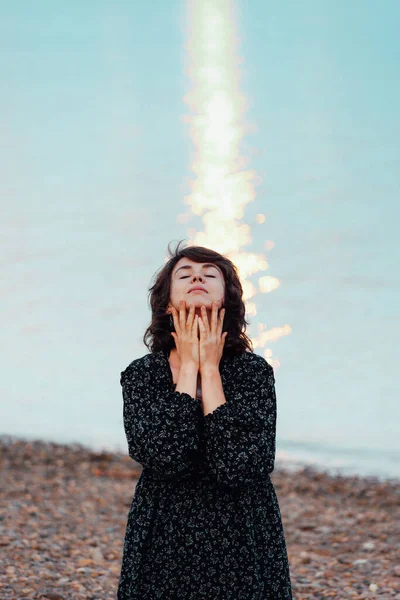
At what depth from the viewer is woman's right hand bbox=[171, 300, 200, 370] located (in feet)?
12.1

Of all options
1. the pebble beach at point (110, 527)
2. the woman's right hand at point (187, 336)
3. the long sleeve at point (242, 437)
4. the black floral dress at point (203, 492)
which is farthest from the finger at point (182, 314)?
the pebble beach at point (110, 527)

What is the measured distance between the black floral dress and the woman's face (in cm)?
34

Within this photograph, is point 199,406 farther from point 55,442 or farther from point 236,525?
point 55,442

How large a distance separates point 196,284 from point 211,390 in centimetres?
59

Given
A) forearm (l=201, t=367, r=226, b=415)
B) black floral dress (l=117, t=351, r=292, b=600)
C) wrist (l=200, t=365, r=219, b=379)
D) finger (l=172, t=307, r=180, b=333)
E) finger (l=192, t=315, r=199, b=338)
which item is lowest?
black floral dress (l=117, t=351, r=292, b=600)

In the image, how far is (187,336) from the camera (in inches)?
147

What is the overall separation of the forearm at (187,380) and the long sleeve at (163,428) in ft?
0.16

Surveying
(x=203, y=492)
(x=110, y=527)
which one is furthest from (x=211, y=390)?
(x=110, y=527)

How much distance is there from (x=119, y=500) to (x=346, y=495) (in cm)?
363

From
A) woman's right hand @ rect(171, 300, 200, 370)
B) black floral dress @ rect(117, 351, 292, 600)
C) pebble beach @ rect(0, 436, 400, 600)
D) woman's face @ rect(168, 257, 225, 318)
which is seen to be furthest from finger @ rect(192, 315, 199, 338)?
pebble beach @ rect(0, 436, 400, 600)

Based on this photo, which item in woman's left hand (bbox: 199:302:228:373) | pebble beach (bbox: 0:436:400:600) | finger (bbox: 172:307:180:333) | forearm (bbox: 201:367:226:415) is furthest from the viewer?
pebble beach (bbox: 0:436:400:600)

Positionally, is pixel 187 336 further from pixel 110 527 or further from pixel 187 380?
pixel 110 527

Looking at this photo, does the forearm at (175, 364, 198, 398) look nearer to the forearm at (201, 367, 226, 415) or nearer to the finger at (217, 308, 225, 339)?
the forearm at (201, 367, 226, 415)

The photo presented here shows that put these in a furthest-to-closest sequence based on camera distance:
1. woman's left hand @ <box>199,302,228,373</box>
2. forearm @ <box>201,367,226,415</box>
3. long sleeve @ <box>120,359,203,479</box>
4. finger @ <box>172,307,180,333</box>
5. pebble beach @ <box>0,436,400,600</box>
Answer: pebble beach @ <box>0,436,400,600</box>
finger @ <box>172,307,180,333</box>
woman's left hand @ <box>199,302,228,373</box>
forearm @ <box>201,367,226,415</box>
long sleeve @ <box>120,359,203,479</box>
